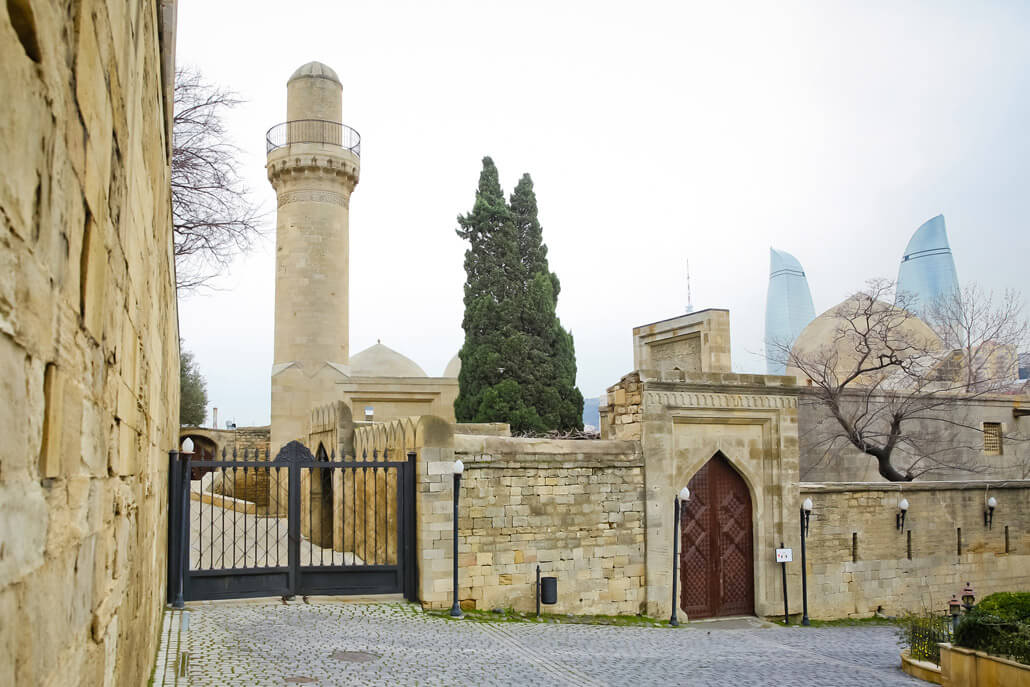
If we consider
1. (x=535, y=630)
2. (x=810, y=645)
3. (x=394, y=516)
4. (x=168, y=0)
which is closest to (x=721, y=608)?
(x=810, y=645)

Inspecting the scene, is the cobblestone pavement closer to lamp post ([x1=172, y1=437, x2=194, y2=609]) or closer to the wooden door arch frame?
lamp post ([x1=172, y1=437, x2=194, y2=609])

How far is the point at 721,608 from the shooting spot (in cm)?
1467

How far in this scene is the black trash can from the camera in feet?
40.8

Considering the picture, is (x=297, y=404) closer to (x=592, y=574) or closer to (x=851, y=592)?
(x=592, y=574)

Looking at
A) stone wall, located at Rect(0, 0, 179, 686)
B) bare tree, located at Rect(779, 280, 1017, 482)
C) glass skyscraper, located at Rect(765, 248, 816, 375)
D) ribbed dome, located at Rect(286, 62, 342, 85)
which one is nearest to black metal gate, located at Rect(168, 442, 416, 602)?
stone wall, located at Rect(0, 0, 179, 686)

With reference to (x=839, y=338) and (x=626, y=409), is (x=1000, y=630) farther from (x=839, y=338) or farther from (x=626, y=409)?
(x=839, y=338)

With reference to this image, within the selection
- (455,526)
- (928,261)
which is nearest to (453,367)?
(455,526)

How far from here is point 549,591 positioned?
40.8 ft

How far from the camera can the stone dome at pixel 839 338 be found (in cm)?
2597

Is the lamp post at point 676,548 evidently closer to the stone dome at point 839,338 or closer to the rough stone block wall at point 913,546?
the rough stone block wall at point 913,546

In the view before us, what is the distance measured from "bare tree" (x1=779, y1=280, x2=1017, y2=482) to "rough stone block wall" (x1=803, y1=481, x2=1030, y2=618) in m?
2.88

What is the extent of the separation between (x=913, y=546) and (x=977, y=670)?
26.2ft

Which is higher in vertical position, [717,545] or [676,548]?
[676,548]

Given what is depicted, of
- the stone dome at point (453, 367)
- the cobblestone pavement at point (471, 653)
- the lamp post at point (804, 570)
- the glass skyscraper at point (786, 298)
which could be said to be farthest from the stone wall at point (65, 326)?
the glass skyscraper at point (786, 298)
